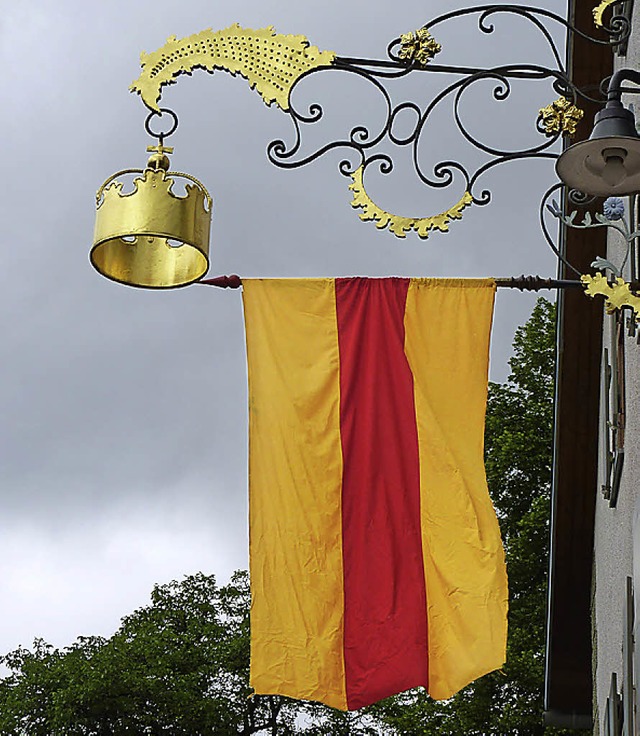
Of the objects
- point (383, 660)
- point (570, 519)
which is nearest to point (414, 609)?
point (383, 660)

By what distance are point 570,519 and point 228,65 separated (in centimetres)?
681

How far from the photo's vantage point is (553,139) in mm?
4707

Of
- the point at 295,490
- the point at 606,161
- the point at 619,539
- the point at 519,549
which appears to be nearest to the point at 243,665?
the point at 519,549

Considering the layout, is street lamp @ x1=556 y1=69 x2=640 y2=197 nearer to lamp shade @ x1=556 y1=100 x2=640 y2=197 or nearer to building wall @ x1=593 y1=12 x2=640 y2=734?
lamp shade @ x1=556 y1=100 x2=640 y2=197

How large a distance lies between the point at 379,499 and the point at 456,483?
0.32 metres

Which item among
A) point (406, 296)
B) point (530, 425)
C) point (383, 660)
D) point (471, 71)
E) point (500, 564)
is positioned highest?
point (530, 425)

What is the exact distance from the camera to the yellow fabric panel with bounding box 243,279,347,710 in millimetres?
5035

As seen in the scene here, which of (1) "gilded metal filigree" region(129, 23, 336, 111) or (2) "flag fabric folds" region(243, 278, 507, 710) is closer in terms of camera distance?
(1) "gilded metal filigree" region(129, 23, 336, 111)

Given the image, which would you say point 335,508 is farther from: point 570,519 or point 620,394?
point 570,519

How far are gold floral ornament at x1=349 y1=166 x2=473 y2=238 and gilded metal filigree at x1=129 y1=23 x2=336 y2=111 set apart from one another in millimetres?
424

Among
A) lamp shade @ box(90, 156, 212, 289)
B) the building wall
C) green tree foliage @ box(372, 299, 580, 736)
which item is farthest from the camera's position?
green tree foliage @ box(372, 299, 580, 736)

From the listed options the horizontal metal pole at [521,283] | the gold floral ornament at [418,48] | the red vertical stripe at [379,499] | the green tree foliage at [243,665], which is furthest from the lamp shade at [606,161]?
the green tree foliage at [243,665]

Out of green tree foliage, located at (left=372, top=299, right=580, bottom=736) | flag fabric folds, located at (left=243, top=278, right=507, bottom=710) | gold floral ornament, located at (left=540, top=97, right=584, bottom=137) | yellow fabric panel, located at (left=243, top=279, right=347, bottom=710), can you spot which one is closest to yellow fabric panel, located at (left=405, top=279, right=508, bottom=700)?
flag fabric folds, located at (left=243, top=278, right=507, bottom=710)

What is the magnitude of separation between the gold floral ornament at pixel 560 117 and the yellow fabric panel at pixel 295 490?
119cm
